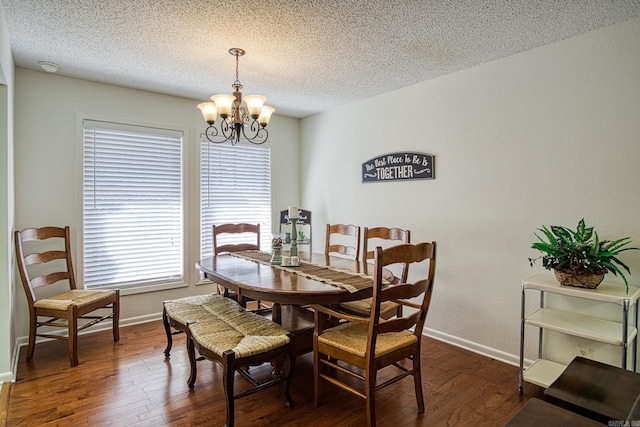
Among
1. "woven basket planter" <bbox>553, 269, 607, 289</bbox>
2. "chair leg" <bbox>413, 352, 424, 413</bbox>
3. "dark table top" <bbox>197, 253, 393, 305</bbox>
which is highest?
"woven basket planter" <bbox>553, 269, 607, 289</bbox>

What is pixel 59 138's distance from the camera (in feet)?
11.3

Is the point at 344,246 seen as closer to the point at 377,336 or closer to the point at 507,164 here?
the point at 377,336

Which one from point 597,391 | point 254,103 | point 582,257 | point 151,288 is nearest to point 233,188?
point 151,288

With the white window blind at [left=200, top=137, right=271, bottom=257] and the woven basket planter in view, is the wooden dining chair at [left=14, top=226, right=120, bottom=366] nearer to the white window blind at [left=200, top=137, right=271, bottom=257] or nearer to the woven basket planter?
the white window blind at [left=200, top=137, right=271, bottom=257]

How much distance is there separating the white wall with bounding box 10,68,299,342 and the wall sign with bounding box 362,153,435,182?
222 cm

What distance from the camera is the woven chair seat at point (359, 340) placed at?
2.07 metres

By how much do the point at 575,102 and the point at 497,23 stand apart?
2.64 feet

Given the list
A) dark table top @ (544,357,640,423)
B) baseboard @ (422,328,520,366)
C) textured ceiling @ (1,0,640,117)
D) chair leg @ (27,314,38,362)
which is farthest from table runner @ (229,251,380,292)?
chair leg @ (27,314,38,362)

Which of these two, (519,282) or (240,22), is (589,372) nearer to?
(519,282)

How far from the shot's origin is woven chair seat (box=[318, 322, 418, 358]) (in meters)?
2.07

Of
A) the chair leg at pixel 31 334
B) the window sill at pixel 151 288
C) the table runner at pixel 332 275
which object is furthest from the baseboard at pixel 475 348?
the chair leg at pixel 31 334

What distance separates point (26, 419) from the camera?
2158 millimetres

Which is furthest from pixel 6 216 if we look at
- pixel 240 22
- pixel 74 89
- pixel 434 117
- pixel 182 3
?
pixel 434 117

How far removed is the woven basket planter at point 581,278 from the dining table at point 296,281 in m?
1.07
